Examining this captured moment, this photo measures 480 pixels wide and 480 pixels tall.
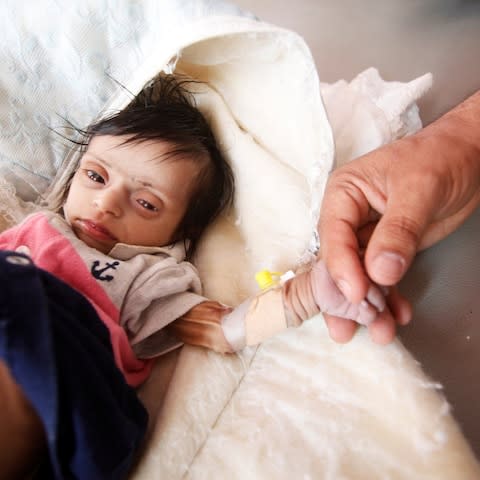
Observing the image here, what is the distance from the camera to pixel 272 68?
729 mm

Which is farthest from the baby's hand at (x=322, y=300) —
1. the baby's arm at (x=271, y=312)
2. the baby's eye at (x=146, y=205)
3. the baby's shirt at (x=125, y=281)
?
the baby's eye at (x=146, y=205)

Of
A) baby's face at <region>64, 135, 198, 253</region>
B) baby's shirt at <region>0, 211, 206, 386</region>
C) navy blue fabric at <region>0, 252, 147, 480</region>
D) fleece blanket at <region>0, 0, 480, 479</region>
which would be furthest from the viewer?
baby's face at <region>64, 135, 198, 253</region>

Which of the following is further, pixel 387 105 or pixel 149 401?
pixel 387 105

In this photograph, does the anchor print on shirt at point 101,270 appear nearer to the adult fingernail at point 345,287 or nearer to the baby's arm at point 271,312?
the baby's arm at point 271,312

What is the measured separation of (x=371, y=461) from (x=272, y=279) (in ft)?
0.77

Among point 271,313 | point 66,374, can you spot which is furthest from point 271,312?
point 66,374

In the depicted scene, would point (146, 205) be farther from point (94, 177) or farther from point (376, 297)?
point (376, 297)

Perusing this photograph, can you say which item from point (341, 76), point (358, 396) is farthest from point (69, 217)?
point (341, 76)

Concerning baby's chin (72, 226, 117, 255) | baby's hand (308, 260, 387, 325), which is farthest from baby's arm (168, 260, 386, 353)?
baby's chin (72, 226, 117, 255)

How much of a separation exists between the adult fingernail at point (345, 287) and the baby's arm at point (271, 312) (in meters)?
0.02

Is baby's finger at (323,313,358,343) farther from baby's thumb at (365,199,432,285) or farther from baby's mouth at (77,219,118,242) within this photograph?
baby's mouth at (77,219,118,242)

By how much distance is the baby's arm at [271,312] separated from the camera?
1.78 feet

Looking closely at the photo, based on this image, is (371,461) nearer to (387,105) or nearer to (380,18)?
(387,105)

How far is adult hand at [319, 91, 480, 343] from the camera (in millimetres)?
497
